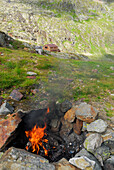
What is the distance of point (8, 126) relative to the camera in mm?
6570

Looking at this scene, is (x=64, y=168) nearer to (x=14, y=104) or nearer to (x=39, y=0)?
(x=14, y=104)

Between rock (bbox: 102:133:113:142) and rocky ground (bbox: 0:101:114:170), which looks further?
rock (bbox: 102:133:113:142)

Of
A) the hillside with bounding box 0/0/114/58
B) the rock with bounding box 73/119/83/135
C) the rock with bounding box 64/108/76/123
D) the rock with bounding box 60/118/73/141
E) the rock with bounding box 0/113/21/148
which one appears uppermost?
the hillside with bounding box 0/0/114/58

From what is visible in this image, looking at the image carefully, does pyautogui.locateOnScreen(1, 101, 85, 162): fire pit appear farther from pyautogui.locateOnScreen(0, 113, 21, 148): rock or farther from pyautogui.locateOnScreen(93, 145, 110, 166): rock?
pyautogui.locateOnScreen(93, 145, 110, 166): rock

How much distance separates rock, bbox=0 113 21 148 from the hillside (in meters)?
103

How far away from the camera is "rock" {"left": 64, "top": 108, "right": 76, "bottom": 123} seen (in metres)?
8.03

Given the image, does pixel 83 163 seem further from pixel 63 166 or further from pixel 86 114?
pixel 86 114

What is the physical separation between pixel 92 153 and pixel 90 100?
16.9ft

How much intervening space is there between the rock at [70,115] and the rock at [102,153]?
2.53 metres

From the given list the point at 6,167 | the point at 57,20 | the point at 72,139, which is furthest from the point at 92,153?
the point at 57,20

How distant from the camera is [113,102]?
1060 centimetres

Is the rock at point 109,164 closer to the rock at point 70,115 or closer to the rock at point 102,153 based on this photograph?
the rock at point 102,153

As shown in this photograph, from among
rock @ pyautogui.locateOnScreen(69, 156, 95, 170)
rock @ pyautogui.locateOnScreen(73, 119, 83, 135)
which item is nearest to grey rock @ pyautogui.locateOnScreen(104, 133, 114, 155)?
rock @ pyautogui.locateOnScreen(69, 156, 95, 170)

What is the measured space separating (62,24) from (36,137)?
150997mm
